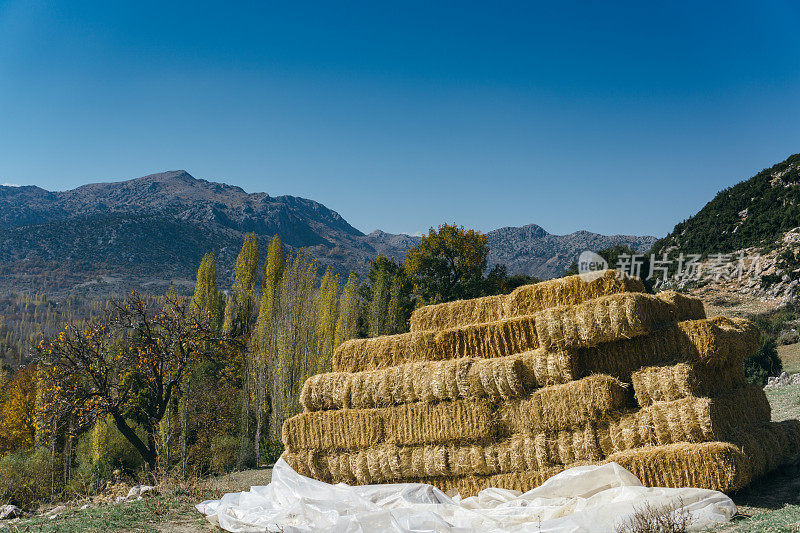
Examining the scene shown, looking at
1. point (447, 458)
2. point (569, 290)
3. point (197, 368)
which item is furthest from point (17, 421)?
point (569, 290)

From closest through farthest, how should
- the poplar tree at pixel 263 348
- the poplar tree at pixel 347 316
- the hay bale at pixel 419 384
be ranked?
the hay bale at pixel 419 384
the poplar tree at pixel 263 348
the poplar tree at pixel 347 316

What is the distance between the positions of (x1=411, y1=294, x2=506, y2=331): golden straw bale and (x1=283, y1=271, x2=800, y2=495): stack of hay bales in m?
0.08

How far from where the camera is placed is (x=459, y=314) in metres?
12.1

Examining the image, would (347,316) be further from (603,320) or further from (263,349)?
(603,320)

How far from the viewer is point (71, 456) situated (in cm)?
2475

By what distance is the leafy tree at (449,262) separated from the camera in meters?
31.2

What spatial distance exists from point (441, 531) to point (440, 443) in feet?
9.66

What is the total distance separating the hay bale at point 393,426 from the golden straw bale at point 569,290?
7.62 feet

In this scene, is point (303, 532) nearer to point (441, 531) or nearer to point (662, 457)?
point (441, 531)

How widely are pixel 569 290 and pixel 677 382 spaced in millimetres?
2631

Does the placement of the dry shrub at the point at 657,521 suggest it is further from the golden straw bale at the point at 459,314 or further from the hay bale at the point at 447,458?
the golden straw bale at the point at 459,314

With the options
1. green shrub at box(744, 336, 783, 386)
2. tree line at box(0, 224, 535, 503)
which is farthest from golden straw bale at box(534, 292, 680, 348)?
green shrub at box(744, 336, 783, 386)

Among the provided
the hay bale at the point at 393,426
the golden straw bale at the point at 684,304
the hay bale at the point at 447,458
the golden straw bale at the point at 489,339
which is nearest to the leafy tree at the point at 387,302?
the hay bale at the point at 393,426

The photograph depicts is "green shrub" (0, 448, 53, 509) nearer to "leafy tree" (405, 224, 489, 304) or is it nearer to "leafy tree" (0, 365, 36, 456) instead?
"leafy tree" (0, 365, 36, 456)
